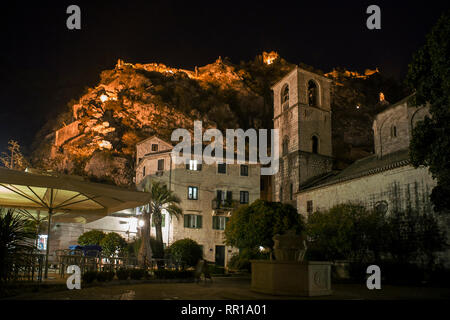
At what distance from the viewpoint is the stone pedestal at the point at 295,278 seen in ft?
35.6

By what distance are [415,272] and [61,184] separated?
2084 centimetres

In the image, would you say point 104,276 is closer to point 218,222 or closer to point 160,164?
point 218,222

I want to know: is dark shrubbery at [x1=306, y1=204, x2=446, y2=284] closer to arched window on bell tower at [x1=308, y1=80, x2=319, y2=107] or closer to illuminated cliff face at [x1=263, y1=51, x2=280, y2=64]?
arched window on bell tower at [x1=308, y1=80, x2=319, y2=107]

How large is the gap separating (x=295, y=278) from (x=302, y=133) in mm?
28675

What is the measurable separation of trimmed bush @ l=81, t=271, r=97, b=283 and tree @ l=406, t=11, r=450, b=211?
1305cm

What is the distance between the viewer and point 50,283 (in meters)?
10.7

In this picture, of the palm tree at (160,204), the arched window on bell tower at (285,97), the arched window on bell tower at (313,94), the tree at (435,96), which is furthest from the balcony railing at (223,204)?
the tree at (435,96)

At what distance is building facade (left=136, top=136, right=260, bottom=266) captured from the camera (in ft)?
123

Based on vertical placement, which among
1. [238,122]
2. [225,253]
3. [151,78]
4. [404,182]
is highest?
[151,78]

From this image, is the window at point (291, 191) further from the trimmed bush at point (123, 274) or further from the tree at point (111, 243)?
the trimmed bush at point (123, 274)

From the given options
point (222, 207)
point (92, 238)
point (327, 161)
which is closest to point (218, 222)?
point (222, 207)

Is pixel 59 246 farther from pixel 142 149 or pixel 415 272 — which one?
pixel 415 272

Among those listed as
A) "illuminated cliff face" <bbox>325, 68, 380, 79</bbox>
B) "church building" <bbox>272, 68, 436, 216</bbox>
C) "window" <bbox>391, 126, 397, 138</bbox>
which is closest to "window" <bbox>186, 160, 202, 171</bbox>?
"church building" <bbox>272, 68, 436, 216</bbox>
